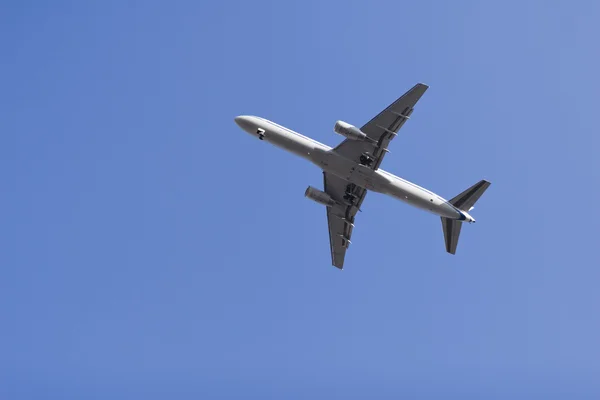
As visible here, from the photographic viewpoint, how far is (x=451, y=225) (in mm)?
83562

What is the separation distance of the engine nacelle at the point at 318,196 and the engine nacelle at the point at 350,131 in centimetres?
1104

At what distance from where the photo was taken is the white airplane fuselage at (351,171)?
81.0 m

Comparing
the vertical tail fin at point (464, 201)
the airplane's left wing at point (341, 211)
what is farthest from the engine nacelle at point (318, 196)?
the vertical tail fin at point (464, 201)

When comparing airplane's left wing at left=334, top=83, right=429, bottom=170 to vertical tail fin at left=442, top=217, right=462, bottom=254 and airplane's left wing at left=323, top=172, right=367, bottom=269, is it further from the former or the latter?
vertical tail fin at left=442, top=217, right=462, bottom=254

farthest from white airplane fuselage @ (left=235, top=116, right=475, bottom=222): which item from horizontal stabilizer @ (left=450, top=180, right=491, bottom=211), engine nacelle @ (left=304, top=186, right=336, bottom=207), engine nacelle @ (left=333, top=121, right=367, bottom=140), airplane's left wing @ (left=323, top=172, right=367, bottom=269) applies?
engine nacelle @ (left=304, top=186, right=336, bottom=207)

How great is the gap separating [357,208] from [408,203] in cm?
1049

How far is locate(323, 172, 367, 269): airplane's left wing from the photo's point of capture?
3524 inches

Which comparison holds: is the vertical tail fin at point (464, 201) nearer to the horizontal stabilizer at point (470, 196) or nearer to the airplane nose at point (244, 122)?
the horizontal stabilizer at point (470, 196)

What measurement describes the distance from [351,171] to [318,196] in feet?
28.9

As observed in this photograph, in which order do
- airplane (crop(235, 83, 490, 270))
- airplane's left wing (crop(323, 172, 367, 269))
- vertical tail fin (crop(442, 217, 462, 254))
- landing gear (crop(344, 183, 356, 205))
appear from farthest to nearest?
airplane's left wing (crop(323, 172, 367, 269)) → landing gear (crop(344, 183, 356, 205)) → vertical tail fin (crop(442, 217, 462, 254)) → airplane (crop(235, 83, 490, 270))

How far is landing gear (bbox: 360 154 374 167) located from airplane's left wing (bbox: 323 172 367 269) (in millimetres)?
6762

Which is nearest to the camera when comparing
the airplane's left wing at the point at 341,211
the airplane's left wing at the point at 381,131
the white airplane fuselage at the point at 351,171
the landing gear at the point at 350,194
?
the airplane's left wing at the point at 381,131

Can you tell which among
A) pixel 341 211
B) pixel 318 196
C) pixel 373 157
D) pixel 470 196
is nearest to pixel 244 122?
pixel 318 196

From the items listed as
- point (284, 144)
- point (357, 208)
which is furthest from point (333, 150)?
point (357, 208)
